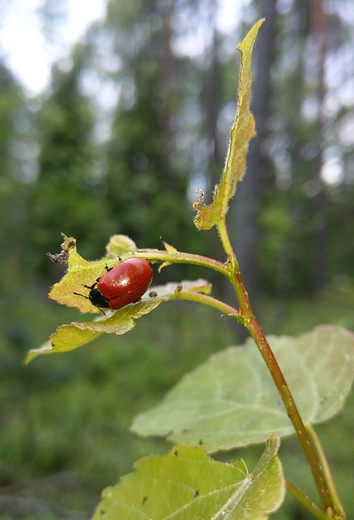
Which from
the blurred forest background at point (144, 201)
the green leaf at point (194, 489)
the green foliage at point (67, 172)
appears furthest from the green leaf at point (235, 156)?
the green foliage at point (67, 172)

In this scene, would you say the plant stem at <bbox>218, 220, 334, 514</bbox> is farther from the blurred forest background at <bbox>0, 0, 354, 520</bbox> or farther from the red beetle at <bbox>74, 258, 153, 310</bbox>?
the blurred forest background at <bbox>0, 0, 354, 520</bbox>

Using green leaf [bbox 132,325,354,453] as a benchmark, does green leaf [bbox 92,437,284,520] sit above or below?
below

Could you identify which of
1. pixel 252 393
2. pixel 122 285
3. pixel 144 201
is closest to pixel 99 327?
pixel 122 285

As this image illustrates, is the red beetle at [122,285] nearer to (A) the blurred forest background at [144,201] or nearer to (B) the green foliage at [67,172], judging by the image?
(A) the blurred forest background at [144,201]

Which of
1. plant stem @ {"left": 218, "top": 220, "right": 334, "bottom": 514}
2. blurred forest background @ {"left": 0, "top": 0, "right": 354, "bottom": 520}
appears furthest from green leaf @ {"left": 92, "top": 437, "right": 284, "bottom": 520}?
blurred forest background @ {"left": 0, "top": 0, "right": 354, "bottom": 520}

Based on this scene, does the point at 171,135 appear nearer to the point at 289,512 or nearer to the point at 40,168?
A: the point at 40,168

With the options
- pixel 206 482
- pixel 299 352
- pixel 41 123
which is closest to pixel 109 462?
pixel 41 123
